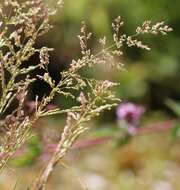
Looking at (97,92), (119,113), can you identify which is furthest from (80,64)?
(119,113)

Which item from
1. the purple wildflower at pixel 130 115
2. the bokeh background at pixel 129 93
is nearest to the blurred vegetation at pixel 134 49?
the bokeh background at pixel 129 93

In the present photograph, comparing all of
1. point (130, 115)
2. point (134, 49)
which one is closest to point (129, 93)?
point (134, 49)

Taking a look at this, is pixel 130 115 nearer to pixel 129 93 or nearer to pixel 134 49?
pixel 129 93

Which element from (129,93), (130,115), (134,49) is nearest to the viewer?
(130,115)

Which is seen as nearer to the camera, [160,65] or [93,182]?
[93,182]

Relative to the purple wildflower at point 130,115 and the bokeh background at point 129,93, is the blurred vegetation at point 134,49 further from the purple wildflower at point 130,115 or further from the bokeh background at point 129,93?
the purple wildflower at point 130,115

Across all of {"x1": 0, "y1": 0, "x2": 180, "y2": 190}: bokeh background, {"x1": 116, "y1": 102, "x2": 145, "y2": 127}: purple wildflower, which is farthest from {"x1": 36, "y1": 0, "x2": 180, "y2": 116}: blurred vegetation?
{"x1": 116, "y1": 102, "x2": 145, "y2": 127}: purple wildflower

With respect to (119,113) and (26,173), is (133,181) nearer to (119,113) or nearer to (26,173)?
(26,173)

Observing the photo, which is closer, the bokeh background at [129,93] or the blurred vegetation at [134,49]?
the bokeh background at [129,93]

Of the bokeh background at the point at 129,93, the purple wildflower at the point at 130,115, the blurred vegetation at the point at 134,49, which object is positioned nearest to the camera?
the purple wildflower at the point at 130,115
